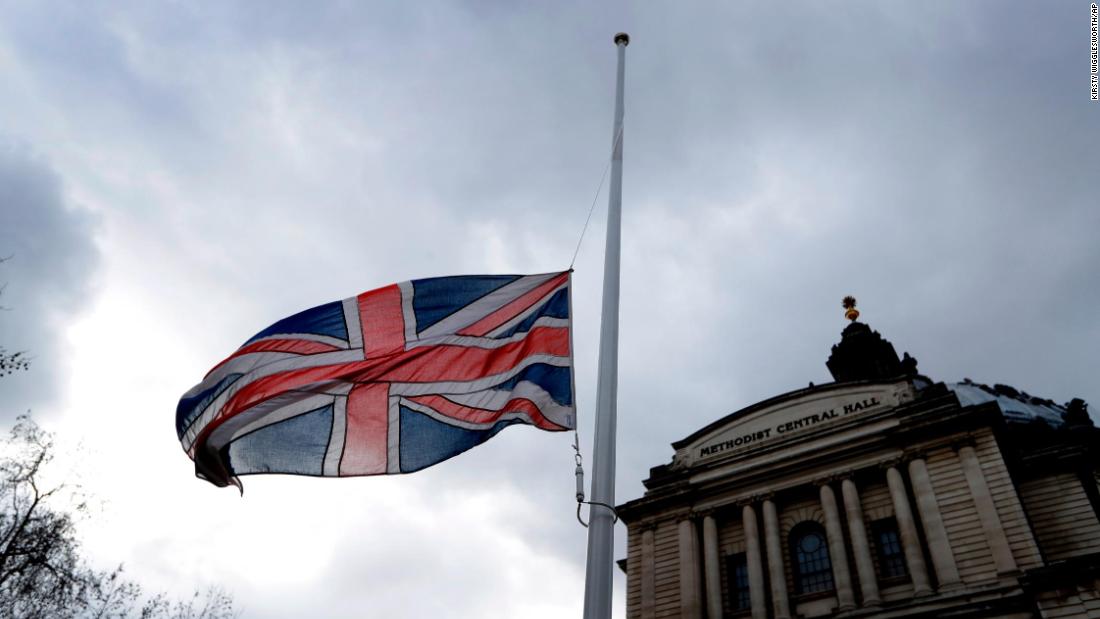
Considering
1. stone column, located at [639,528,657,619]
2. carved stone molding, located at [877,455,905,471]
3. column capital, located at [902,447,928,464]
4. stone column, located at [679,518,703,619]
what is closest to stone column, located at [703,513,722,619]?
stone column, located at [679,518,703,619]

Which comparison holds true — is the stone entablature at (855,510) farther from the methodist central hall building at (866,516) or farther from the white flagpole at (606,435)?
the white flagpole at (606,435)

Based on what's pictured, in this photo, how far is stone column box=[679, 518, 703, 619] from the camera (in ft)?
107

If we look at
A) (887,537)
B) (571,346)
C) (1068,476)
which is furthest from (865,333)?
(571,346)

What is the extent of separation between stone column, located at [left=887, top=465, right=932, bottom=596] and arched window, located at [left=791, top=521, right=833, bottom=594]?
3274 mm

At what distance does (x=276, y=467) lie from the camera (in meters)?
11.6

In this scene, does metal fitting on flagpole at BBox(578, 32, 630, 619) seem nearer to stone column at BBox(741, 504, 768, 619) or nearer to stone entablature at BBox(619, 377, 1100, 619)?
stone entablature at BBox(619, 377, 1100, 619)

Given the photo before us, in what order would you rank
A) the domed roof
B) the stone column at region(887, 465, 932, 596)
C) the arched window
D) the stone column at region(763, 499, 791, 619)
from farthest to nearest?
the domed roof → the arched window → the stone column at region(763, 499, 791, 619) → the stone column at region(887, 465, 932, 596)

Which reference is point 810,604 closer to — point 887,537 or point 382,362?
point 887,537

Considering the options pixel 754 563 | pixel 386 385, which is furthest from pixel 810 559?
pixel 386 385

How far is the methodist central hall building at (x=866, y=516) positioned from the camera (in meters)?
26.8

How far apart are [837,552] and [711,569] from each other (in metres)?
5.49

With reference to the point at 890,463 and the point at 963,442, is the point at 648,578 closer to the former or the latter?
the point at 890,463

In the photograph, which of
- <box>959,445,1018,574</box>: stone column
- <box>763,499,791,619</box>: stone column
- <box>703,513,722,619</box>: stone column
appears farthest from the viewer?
<box>703,513,722,619</box>: stone column

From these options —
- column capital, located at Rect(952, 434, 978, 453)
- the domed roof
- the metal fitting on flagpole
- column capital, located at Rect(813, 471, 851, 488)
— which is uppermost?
the domed roof
